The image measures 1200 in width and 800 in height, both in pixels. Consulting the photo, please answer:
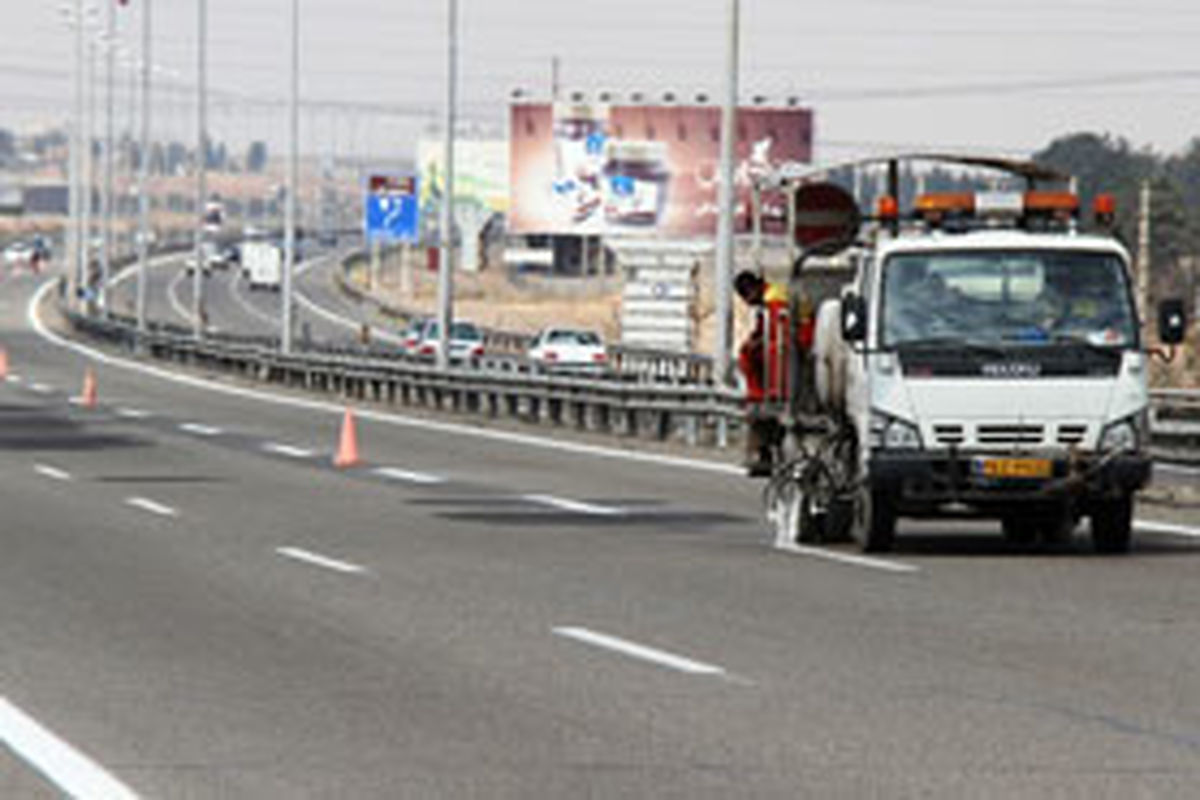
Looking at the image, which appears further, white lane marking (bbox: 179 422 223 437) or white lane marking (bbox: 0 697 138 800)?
white lane marking (bbox: 179 422 223 437)

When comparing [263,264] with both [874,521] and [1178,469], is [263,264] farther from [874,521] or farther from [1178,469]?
[874,521]

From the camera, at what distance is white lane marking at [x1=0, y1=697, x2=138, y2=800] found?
10625 millimetres

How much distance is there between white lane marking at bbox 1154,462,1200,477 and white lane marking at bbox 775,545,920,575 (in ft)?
41.7

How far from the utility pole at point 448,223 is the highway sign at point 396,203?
75.4 ft

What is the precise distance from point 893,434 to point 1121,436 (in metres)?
1.46

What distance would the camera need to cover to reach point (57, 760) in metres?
11.4

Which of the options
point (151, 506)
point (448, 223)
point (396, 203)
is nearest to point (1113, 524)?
point (151, 506)

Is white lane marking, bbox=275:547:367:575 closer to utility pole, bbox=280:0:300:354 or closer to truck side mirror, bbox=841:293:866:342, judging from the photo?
truck side mirror, bbox=841:293:866:342

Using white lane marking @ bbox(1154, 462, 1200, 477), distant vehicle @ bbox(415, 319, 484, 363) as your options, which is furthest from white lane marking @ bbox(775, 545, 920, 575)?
distant vehicle @ bbox(415, 319, 484, 363)

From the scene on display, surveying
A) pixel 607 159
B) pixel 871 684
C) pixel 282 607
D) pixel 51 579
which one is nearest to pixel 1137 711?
pixel 871 684

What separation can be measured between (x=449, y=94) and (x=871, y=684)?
46.6 m

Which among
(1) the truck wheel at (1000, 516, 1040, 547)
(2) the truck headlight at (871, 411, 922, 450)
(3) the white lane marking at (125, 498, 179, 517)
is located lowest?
(3) the white lane marking at (125, 498, 179, 517)

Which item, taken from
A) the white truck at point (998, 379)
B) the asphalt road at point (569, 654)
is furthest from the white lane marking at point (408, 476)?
the white truck at point (998, 379)

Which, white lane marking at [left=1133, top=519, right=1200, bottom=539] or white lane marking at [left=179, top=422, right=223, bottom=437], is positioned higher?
white lane marking at [left=1133, top=519, right=1200, bottom=539]
